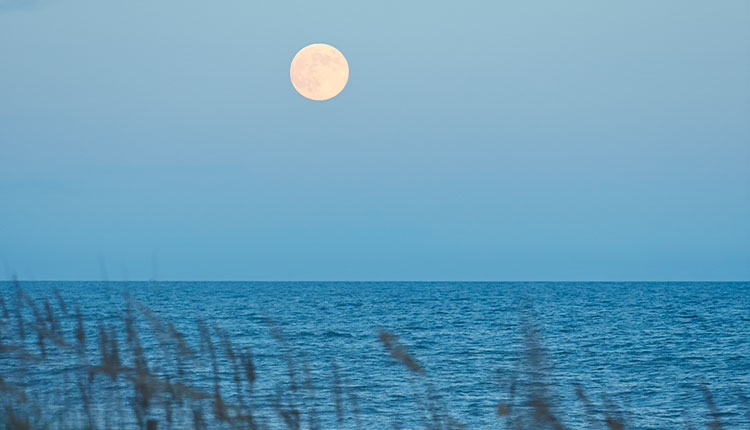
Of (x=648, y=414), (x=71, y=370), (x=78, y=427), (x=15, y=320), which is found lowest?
(x=648, y=414)

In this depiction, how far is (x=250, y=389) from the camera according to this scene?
3148mm

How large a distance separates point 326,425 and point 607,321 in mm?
47034

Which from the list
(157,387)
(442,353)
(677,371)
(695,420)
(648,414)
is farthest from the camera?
(442,353)

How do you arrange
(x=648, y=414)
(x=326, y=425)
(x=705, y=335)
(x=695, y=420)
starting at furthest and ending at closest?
→ (x=705, y=335) < (x=648, y=414) < (x=695, y=420) < (x=326, y=425)

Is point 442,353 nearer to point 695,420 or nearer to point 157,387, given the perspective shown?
point 695,420

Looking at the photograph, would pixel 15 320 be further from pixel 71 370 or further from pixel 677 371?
pixel 677 371

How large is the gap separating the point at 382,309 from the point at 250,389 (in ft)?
224

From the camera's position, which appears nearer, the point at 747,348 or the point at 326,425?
the point at 326,425

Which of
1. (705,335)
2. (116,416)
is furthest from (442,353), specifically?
(116,416)

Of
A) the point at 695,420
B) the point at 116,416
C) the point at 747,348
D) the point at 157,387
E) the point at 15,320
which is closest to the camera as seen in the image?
the point at 157,387

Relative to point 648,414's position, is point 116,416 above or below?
above

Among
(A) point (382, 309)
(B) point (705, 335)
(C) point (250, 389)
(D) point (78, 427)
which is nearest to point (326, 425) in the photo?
(D) point (78, 427)

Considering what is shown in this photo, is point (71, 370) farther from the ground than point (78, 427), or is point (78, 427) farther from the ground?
point (71, 370)

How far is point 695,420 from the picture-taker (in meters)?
16.0
